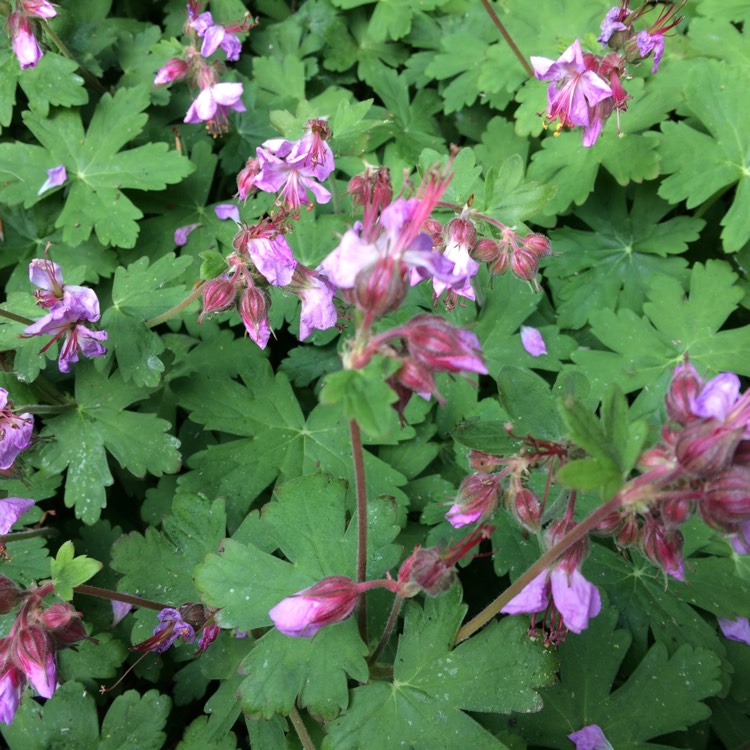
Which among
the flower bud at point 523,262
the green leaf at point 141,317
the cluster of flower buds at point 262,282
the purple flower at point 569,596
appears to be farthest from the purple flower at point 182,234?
the purple flower at point 569,596

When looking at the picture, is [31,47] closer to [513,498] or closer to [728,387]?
[513,498]

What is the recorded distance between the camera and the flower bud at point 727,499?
109 cm

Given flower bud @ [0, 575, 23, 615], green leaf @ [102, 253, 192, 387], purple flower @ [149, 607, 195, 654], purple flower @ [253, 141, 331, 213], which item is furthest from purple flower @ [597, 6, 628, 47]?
flower bud @ [0, 575, 23, 615]

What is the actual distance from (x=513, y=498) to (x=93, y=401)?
151cm

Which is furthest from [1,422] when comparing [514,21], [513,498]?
[514,21]

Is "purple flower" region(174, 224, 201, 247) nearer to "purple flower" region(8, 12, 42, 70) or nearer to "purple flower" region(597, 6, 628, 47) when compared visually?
"purple flower" region(8, 12, 42, 70)

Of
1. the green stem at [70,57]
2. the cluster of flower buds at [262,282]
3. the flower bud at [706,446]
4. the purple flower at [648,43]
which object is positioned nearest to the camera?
the flower bud at [706,446]

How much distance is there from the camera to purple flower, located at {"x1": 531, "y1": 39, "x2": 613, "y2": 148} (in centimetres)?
213

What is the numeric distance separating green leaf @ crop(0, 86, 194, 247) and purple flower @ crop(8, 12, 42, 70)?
0.28 metres

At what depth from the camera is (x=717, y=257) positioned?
2818 mm

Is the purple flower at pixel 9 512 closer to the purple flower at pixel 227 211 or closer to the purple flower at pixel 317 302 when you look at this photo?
the purple flower at pixel 317 302

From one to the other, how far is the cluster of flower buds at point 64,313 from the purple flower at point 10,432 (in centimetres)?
19

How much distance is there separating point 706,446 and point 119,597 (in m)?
1.59

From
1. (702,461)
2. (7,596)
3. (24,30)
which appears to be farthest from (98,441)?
(702,461)
